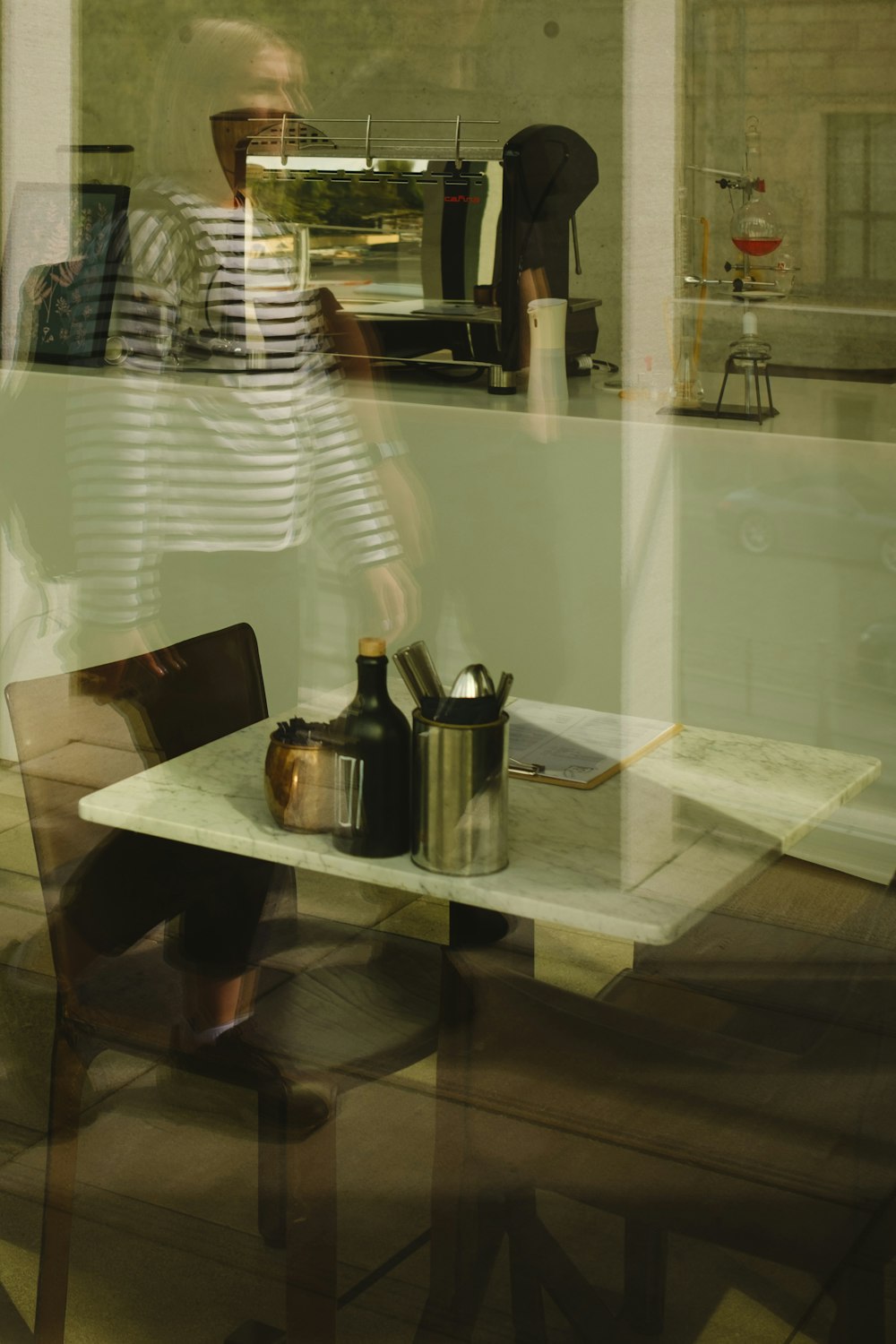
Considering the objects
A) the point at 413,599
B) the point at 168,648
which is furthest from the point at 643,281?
the point at 168,648

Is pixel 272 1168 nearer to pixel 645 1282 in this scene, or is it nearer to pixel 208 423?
pixel 645 1282

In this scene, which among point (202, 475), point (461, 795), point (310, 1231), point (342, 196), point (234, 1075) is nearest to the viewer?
point (461, 795)

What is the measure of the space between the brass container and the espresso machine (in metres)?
0.31

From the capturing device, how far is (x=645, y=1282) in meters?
1.05

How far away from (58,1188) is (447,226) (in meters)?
0.93

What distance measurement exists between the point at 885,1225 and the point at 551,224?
77 cm

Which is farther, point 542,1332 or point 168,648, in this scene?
point 168,648

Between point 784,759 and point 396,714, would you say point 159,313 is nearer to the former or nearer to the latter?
point 396,714

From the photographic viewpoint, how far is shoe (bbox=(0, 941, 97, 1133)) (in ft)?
4.66

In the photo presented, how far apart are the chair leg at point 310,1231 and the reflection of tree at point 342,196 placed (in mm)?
752

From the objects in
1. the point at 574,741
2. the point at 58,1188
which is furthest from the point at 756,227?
the point at 58,1188

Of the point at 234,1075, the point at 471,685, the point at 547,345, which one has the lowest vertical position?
the point at 234,1075

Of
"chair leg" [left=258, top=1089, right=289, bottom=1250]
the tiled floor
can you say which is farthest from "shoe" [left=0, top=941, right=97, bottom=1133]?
"chair leg" [left=258, top=1089, right=289, bottom=1250]

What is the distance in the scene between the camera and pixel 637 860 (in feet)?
3.46
